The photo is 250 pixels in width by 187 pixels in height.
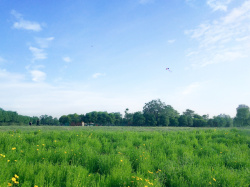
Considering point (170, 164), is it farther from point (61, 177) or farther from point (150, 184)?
point (61, 177)

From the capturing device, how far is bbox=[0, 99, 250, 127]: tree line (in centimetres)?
8715

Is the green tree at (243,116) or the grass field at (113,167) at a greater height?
the green tree at (243,116)

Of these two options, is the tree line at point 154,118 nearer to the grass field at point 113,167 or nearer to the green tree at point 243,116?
the green tree at point 243,116

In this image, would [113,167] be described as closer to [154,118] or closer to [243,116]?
[154,118]

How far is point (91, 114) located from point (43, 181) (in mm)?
107596

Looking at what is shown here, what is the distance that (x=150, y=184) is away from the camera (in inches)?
183

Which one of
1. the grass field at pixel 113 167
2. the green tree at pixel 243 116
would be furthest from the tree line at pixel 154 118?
the grass field at pixel 113 167

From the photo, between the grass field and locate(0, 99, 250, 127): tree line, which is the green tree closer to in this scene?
locate(0, 99, 250, 127): tree line

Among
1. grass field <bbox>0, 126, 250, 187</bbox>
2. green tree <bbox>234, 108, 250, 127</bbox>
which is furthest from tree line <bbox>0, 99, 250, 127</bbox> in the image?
grass field <bbox>0, 126, 250, 187</bbox>

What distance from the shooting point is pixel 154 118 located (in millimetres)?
89312

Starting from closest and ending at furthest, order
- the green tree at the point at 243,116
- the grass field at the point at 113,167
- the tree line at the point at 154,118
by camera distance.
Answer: the grass field at the point at 113,167 → the green tree at the point at 243,116 → the tree line at the point at 154,118

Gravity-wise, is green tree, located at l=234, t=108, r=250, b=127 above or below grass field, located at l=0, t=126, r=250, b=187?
above

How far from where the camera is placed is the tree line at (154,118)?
286 ft

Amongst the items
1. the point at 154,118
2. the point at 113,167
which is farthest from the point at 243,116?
the point at 113,167
